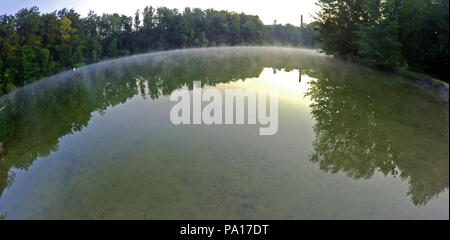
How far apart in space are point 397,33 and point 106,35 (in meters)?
50.6

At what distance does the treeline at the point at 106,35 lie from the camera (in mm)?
25719

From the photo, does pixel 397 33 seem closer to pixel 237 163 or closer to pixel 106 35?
pixel 237 163

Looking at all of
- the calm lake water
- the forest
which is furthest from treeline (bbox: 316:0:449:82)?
the calm lake water

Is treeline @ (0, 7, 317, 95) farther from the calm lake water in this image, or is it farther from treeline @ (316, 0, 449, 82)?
the calm lake water

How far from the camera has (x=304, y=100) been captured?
1463 centimetres

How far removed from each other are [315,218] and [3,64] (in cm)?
2899

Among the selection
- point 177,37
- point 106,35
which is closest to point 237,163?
point 106,35

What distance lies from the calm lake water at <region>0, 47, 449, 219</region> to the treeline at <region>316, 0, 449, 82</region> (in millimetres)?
2967

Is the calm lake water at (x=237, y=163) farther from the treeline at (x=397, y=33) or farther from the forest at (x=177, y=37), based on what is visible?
the forest at (x=177, y=37)

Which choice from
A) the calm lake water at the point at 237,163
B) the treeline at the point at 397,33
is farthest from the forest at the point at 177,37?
the calm lake water at the point at 237,163

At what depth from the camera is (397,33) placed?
19094mm

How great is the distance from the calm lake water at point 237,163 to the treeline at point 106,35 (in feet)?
53.1

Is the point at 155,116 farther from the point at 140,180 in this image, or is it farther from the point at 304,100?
the point at 304,100
